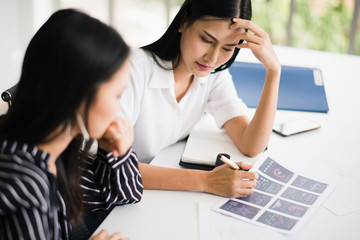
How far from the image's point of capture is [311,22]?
393 centimetres

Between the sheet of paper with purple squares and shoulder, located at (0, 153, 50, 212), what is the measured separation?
48cm

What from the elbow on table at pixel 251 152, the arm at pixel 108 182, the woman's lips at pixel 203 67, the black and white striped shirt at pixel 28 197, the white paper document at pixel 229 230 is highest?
the woman's lips at pixel 203 67

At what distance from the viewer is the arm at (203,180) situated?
112 centimetres

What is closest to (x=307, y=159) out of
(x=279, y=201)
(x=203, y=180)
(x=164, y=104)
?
(x=279, y=201)

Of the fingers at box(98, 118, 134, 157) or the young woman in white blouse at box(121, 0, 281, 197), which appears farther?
the young woman in white blouse at box(121, 0, 281, 197)

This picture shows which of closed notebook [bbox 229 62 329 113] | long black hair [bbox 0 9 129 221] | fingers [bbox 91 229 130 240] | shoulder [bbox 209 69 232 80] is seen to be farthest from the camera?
closed notebook [bbox 229 62 329 113]

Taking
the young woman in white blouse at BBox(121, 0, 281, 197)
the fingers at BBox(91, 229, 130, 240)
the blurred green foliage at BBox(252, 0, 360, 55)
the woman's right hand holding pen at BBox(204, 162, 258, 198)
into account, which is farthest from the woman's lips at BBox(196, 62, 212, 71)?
the blurred green foliage at BBox(252, 0, 360, 55)

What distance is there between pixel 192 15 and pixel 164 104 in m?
0.34

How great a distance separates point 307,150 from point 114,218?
0.79 metres

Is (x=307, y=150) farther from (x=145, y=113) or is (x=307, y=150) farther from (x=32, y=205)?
(x=32, y=205)

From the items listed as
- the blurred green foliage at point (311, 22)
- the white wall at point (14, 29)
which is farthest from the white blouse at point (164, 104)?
the blurred green foliage at point (311, 22)

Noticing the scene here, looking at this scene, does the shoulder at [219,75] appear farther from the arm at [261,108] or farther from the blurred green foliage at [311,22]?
the blurred green foliage at [311,22]

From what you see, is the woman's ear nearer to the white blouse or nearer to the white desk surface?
the white blouse

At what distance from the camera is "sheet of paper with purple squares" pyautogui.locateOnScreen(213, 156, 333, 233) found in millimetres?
1023
